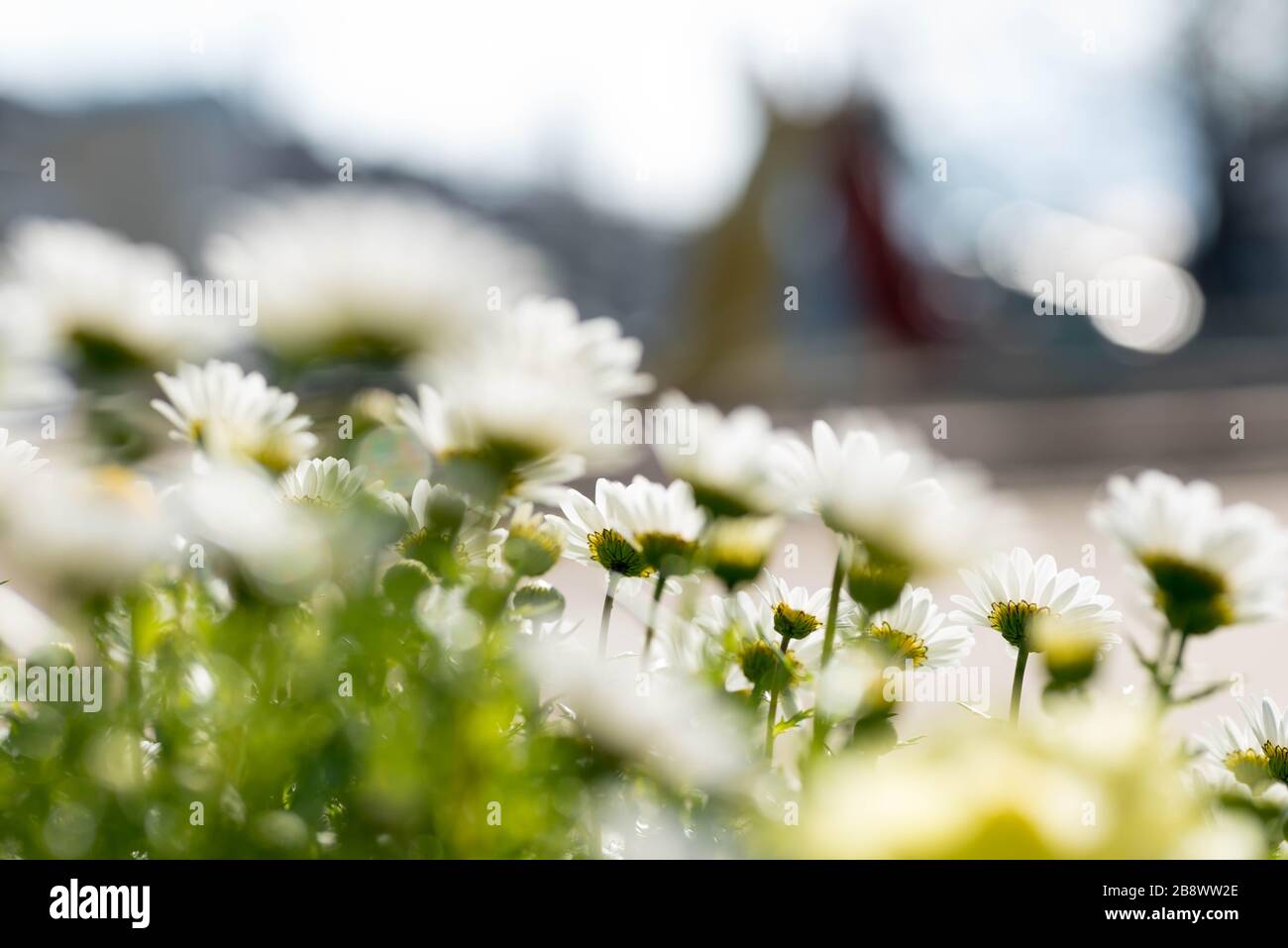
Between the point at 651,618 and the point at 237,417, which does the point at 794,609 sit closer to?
the point at 651,618

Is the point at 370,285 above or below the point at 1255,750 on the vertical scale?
above

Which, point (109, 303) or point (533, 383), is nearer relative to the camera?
point (533, 383)

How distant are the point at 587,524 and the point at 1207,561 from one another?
8.5 inches

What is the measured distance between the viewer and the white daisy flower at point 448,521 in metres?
0.44

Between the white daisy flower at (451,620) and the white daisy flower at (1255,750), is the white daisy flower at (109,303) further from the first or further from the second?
the white daisy flower at (1255,750)

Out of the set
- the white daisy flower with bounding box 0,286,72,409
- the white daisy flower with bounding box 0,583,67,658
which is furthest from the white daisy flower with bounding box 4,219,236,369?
the white daisy flower with bounding box 0,583,67,658

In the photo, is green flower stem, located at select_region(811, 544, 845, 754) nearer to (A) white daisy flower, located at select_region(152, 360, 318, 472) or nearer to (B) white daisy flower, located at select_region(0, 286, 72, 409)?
(A) white daisy flower, located at select_region(152, 360, 318, 472)

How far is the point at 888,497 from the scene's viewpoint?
457mm

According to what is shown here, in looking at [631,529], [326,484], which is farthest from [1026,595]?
[326,484]

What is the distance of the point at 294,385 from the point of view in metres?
0.48

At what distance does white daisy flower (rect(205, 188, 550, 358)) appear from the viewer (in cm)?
44

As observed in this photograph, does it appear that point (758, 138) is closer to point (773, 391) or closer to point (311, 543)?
point (773, 391)

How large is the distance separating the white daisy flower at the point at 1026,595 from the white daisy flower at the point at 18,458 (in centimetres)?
32

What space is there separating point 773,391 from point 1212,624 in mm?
7000
